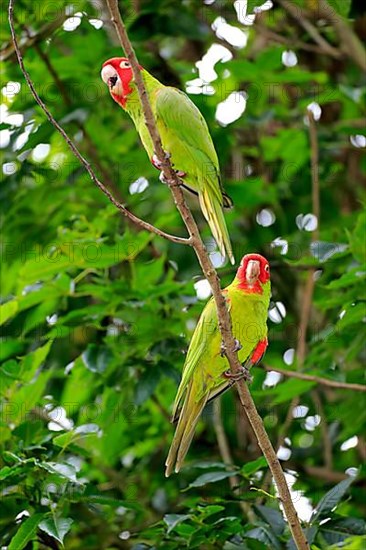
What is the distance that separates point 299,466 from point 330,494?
1.39 m

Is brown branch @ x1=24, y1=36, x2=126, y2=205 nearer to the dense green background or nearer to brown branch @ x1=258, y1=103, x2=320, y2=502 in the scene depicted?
the dense green background

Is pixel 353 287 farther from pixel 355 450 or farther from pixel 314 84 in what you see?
pixel 314 84

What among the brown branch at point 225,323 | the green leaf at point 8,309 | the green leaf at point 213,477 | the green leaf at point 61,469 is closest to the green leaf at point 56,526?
the green leaf at point 61,469

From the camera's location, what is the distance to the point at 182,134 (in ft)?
10.3

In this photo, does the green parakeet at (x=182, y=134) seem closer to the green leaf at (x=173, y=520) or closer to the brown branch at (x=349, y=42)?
the green leaf at (x=173, y=520)

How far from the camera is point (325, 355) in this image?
12.6 feet

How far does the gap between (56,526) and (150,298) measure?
1040 mm

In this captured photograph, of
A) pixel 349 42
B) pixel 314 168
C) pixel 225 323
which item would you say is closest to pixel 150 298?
pixel 225 323

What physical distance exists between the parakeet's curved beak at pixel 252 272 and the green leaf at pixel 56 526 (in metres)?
1.06

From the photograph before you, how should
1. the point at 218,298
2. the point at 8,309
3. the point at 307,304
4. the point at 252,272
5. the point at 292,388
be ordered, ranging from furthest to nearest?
the point at 307,304, the point at 292,388, the point at 8,309, the point at 252,272, the point at 218,298

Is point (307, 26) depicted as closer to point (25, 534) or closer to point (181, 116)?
point (181, 116)

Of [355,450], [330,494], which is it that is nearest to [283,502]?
[330,494]

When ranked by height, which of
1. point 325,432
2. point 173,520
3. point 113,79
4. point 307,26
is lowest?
point 325,432

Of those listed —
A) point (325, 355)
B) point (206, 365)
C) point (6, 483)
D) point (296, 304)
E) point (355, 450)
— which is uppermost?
point (206, 365)
